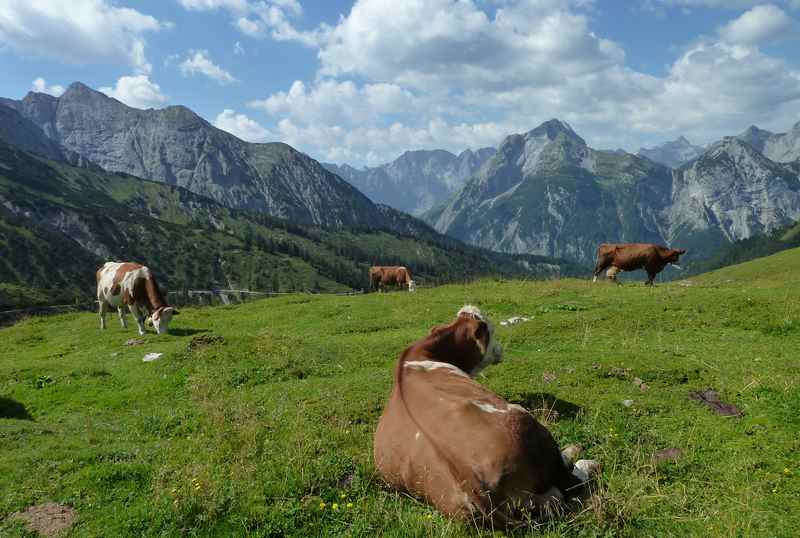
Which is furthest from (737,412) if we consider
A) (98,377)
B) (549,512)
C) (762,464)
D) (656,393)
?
(98,377)

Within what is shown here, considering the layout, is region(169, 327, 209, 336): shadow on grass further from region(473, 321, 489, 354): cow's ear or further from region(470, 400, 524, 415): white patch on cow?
region(470, 400, 524, 415): white patch on cow

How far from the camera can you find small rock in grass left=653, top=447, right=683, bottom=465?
27.8ft

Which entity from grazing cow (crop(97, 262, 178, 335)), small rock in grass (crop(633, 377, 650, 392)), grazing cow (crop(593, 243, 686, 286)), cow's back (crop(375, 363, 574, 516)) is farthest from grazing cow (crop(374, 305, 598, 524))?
grazing cow (crop(593, 243, 686, 286))

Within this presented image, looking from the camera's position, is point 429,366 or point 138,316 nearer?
point 429,366

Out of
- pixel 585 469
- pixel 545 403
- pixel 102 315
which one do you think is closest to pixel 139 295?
pixel 102 315

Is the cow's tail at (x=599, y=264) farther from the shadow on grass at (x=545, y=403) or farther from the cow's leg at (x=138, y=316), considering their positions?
the cow's leg at (x=138, y=316)

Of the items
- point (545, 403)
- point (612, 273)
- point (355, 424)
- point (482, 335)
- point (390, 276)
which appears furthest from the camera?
point (390, 276)

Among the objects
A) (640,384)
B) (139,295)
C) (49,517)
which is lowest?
(640,384)

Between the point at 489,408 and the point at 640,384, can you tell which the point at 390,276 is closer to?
the point at 640,384

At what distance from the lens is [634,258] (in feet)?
111

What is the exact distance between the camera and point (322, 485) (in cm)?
785

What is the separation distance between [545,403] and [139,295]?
2097cm

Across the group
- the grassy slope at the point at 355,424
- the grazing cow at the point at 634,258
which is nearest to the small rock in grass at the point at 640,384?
the grassy slope at the point at 355,424

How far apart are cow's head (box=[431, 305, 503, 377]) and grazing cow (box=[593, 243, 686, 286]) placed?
23850mm
